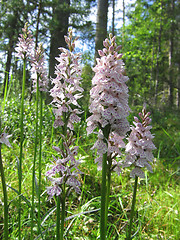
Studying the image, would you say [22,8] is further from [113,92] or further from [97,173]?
[113,92]

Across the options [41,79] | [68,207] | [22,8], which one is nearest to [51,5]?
[22,8]

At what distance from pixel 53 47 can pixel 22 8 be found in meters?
1.76

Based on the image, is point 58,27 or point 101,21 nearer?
point 58,27

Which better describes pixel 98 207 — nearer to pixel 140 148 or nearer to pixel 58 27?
pixel 140 148

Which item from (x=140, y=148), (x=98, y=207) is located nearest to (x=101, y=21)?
(x=98, y=207)

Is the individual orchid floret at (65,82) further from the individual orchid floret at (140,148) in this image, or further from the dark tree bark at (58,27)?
the dark tree bark at (58,27)

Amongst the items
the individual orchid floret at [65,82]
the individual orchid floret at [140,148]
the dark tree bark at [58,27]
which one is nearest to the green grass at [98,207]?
the individual orchid floret at [140,148]

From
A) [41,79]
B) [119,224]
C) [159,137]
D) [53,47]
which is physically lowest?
[119,224]

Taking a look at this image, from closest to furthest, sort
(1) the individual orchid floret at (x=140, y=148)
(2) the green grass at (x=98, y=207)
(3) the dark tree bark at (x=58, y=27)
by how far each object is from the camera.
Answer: (1) the individual orchid floret at (x=140, y=148), (2) the green grass at (x=98, y=207), (3) the dark tree bark at (x=58, y=27)

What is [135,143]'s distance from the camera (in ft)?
4.04

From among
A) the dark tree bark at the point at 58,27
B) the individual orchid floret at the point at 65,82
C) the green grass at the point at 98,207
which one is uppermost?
the dark tree bark at the point at 58,27

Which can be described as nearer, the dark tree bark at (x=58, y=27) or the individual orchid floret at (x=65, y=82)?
the individual orchid floret at (x=65, y=82)

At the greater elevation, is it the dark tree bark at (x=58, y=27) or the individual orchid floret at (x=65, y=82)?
the dark tree bark at (x=58, y=27)

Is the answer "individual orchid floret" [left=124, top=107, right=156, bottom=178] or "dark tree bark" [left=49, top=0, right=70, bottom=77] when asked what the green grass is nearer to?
"individual orchid floret" [left=124, top=107, right=156, bottom=178]
